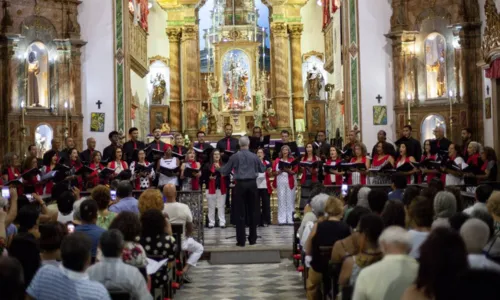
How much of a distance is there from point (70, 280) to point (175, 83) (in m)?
28.6

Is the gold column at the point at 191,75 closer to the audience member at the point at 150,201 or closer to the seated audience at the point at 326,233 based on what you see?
the audience member at the point at 150,201

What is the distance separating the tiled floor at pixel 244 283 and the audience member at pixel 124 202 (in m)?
1.39

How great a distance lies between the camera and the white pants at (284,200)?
17016mm

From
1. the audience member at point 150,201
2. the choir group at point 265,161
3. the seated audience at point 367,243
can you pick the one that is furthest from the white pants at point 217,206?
the seated audience at point 367,243

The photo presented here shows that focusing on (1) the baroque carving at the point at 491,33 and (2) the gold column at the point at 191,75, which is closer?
(1) the baroque carving at the point at 491,33

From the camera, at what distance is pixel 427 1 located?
20.7 meters

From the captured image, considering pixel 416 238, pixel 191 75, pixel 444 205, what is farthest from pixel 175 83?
pixel 416 238

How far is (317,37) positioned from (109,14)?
562 inches

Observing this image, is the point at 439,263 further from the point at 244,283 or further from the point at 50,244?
the point at 244,283

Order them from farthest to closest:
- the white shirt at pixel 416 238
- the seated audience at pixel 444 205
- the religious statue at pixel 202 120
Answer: the religious statue at pixel 202 120
the seated audience at pixel 444 205
the white shirt at pixel 416 238

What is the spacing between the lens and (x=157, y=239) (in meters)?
8.08

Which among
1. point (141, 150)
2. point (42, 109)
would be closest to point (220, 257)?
point (141, 150)

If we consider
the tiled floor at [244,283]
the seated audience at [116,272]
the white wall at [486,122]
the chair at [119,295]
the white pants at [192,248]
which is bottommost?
the tiled floor at [244,283]

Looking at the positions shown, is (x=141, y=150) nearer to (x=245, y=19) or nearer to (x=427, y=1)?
(x=427, y=1)
